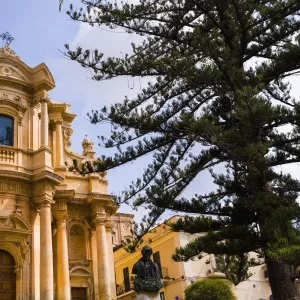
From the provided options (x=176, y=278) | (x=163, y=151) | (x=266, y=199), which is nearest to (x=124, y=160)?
(x=163, y=151)

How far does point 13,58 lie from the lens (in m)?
20.3

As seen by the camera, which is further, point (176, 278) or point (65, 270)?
point (176, 278)

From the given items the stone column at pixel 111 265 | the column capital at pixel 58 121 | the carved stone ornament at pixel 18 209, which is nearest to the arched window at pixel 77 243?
the stone column at pixel 111 265

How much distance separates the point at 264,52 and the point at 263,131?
2.43 meters

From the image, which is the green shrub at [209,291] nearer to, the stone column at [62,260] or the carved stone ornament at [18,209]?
the stone column at [62,260]

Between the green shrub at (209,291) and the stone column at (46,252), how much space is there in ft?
20.8

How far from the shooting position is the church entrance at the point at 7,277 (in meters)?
17.2

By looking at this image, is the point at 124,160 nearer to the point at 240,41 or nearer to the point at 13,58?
the point at 240,41

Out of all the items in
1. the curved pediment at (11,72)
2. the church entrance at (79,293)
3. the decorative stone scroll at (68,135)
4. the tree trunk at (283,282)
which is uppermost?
the curved pediment at (11,72)

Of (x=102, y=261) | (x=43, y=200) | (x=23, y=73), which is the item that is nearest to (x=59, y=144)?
(x=23, y=73)

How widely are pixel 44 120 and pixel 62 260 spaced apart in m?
5.48

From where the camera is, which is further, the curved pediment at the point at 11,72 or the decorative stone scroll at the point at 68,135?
the decorative stone scroll at the point at 68,135

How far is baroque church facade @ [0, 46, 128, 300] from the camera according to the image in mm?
17531

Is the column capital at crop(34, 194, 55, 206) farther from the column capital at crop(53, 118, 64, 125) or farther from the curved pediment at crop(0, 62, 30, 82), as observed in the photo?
the curved pediment at crop(0, 62, 30, 82)
